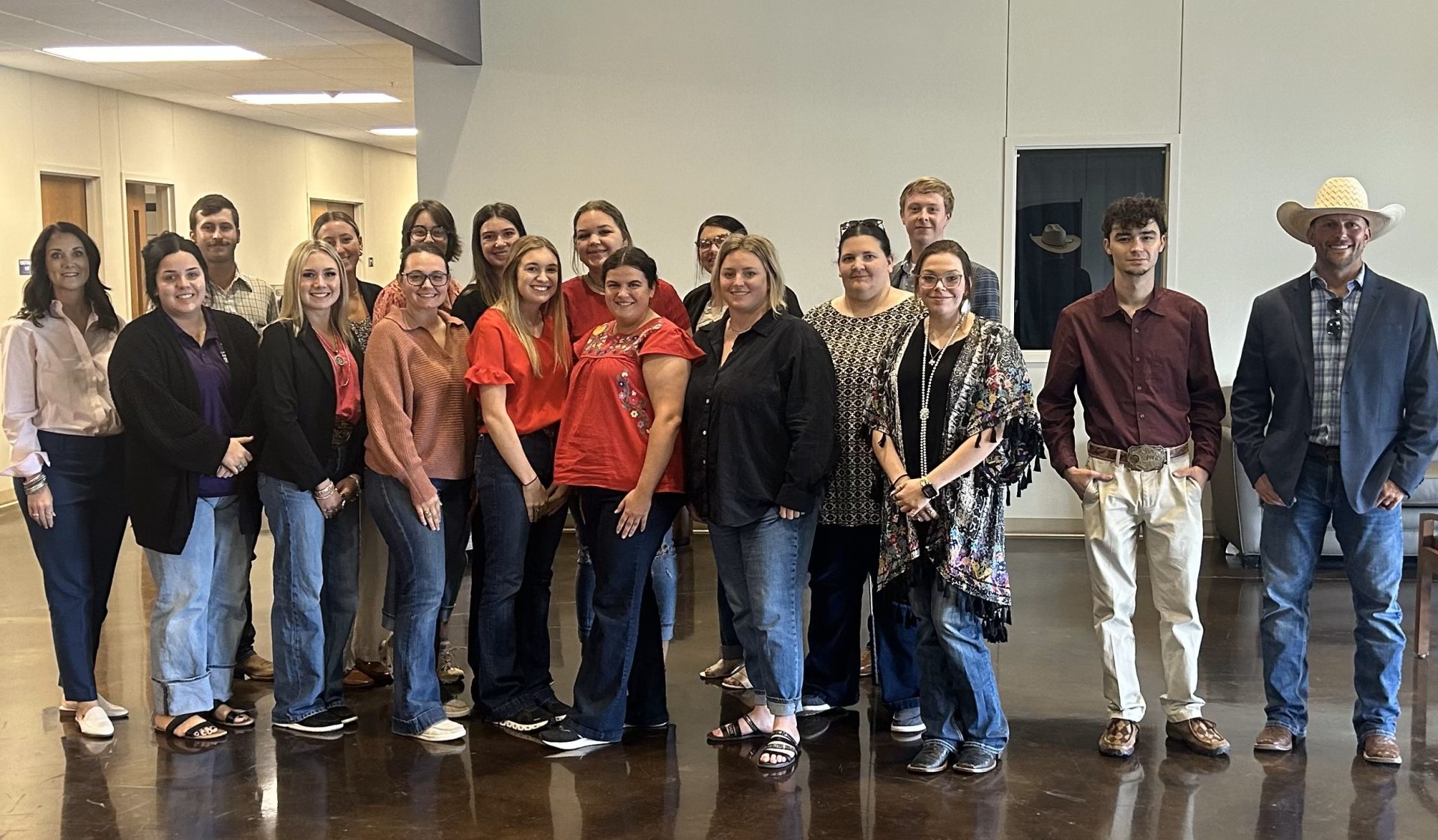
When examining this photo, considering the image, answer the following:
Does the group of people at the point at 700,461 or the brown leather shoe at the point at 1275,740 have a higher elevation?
the group of people at the point at 700,461

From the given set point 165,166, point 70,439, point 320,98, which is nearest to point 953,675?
point 70,439

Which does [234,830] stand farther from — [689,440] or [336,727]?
[689,440]

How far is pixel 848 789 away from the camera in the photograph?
3.81 m

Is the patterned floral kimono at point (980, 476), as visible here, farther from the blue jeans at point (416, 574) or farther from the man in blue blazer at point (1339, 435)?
the blue jeans at point (416, 574)

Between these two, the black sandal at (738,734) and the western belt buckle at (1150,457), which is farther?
the black sandal at (738,734)

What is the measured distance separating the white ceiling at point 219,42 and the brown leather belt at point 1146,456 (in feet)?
15.6

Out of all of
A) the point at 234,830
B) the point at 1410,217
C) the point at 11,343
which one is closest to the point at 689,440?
the point at 234,830

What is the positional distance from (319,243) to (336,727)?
1581 millimetres

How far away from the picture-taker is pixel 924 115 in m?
7.47

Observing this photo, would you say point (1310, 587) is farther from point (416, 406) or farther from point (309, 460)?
point (309, 460)

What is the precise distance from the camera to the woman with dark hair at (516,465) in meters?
4.04

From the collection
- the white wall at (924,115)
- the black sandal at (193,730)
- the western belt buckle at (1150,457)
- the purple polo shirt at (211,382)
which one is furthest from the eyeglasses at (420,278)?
the white wall at (924,115)

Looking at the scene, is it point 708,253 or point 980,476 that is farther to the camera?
point 708,253

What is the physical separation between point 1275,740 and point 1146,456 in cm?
97
